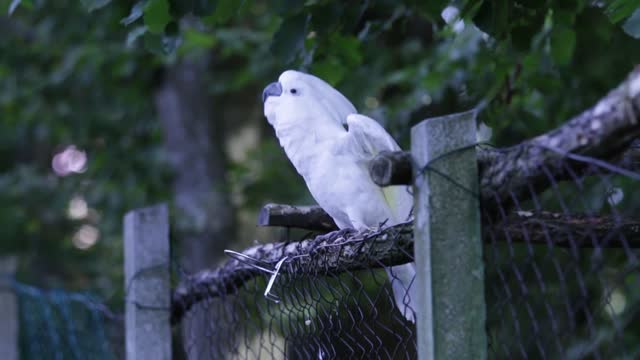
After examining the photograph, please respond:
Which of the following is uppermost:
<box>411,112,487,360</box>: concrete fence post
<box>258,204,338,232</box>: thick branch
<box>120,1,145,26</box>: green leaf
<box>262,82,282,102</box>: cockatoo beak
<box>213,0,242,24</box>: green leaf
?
<box>213,0,242,24</box>: green leaf

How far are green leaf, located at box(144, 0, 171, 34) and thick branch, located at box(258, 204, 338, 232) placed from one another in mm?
642

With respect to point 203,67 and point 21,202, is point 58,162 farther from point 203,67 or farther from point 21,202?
point 203,67

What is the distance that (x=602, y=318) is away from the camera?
4867 millimetres

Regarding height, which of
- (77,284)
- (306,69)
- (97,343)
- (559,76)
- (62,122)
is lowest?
(97,343)

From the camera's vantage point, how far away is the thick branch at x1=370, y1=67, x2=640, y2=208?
1.30 meters

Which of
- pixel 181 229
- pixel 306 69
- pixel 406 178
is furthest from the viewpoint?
pixel 181 229

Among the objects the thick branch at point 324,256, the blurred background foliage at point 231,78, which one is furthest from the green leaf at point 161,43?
the thick branch at point 324,256

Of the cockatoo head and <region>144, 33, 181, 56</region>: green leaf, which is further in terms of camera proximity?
<region>144, 33, 181, 56</region>: green leaf

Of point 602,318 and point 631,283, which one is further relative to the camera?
point 602,318

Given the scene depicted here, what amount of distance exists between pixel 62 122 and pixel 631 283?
493 centimetres

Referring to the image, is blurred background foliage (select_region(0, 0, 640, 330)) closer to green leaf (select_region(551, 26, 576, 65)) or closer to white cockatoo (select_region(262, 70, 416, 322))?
green leaf (select_region(551, 26, 576, 65))

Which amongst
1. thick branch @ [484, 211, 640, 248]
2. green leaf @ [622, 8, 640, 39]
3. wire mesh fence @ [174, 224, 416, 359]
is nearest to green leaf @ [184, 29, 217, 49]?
wire mesh fence @ [174, 224, 416, 359]

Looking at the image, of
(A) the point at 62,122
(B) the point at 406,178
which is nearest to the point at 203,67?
(A) the point at 62,122

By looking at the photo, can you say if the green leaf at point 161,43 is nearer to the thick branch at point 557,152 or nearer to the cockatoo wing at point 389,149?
the cockatoo wing at point 389,149
